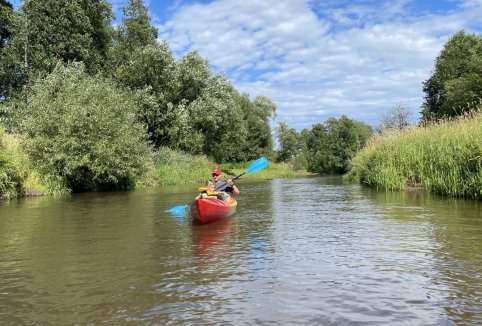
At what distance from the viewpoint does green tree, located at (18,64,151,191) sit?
2119cm

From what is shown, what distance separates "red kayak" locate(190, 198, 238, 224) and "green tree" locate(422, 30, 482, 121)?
91.8 ft

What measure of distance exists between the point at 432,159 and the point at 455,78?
105 feet

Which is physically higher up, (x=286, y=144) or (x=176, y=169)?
(x=286, y=144)

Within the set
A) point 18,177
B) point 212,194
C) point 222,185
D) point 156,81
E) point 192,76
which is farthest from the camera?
point 192,76

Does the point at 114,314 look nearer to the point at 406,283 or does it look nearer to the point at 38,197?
the point at 406,283

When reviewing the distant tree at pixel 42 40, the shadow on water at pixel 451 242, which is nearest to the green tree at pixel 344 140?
the distant tree at pixel 42 40

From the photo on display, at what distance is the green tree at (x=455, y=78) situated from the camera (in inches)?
1334

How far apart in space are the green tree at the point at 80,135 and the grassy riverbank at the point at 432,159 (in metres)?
13.0

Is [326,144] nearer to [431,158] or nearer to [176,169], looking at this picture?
[176,169]

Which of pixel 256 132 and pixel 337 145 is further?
pixel 337 145

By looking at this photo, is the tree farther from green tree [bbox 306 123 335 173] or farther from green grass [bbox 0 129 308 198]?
green grass [bbox 0 129 308 198]

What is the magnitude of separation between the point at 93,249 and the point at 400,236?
607 centimetres

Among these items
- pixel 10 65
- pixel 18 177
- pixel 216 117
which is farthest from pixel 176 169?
Answer: pixel 10 65

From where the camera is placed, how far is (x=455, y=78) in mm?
43469
